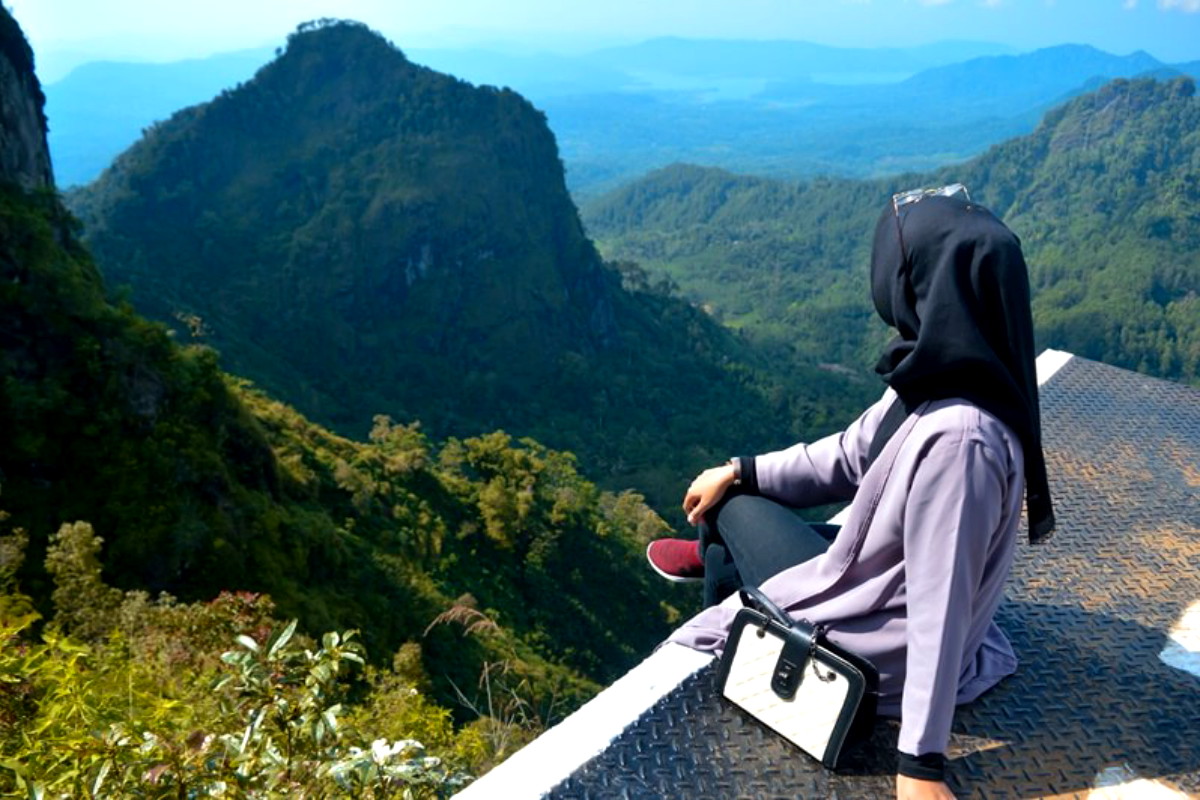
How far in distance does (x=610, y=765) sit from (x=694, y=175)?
404ft

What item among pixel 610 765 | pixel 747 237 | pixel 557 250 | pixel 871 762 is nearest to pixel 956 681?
pixel 871 762

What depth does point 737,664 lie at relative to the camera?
1.98 m

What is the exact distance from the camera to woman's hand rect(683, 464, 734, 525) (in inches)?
92.7

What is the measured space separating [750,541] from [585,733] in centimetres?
65

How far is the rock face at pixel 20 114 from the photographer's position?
1549 cm

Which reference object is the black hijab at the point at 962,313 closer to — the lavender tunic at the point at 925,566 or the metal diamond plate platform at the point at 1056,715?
the lavender tunic at the point at 925,566

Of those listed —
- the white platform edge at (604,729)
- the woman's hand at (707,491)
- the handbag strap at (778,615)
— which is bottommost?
the white platform edge at (604,729)

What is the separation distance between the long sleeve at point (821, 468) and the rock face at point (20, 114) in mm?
16452

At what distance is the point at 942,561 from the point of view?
166 centimetres

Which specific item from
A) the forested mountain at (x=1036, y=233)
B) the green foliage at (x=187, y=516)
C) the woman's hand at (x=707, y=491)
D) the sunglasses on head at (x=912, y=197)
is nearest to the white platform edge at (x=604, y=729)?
the woman's hand at (x=707, y=491)

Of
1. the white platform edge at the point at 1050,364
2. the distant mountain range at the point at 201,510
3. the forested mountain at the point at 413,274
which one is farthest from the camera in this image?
the forested mountain at the point at 413,274

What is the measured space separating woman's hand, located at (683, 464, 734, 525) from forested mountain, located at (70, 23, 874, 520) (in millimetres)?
29817

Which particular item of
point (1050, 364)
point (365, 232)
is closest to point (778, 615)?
point (1050, 364)

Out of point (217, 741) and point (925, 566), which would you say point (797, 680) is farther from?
point (217, 741)
